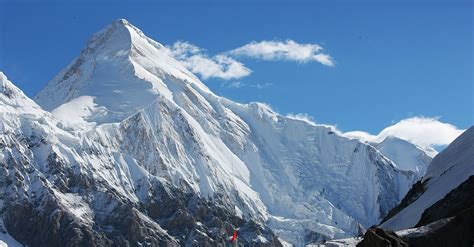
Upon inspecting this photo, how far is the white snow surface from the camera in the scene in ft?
318

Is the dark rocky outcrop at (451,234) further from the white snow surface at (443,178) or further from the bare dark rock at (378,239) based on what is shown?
the white snow surface at (443,178)

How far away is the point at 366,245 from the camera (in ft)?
186

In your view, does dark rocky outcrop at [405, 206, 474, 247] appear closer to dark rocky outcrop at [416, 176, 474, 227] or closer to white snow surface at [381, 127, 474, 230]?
dark rocky outcrop at [416, 176, 474, 227]

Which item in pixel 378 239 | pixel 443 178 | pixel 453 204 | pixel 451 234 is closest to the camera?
pixel 378 239

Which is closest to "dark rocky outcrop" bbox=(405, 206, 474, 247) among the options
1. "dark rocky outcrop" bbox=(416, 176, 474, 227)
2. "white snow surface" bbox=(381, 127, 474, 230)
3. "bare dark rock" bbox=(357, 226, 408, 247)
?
"bare dark rock" bbox=(357, 226, 408, 247)

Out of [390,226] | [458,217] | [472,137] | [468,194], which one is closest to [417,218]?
[390,226]

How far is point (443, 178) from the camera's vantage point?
106000 millimetres

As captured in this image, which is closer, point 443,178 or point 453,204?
point 453,204

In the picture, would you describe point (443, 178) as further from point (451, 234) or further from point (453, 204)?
point (451, 234)

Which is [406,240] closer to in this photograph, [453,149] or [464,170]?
[464,170]

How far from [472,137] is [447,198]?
37423 millimetres

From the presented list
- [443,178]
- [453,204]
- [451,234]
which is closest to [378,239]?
[451,234]

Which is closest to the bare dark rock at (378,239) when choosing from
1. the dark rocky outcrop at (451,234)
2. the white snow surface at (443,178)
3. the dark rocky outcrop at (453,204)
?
the dark rocky outcrop at (451,234)

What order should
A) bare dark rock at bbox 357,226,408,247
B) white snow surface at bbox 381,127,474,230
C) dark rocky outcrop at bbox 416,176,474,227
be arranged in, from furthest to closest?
white snow surface at bbox 381,127,474,230
dark rocky outcrop at bbox 416,176,474,227
bare dark rock at bbox 357,226,408,247
